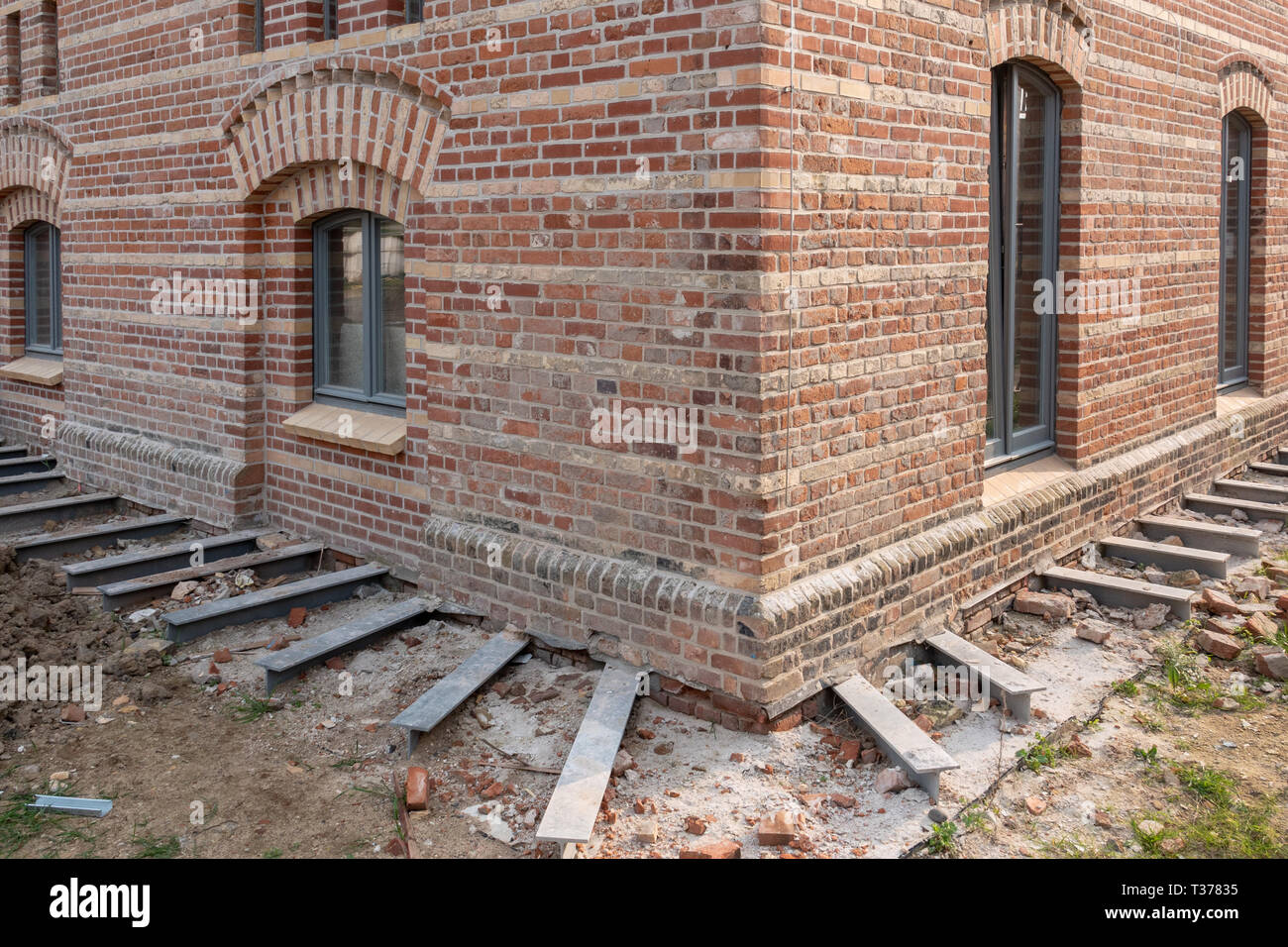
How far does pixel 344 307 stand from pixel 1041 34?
4.55 metres

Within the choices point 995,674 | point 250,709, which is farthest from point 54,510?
point 995,674

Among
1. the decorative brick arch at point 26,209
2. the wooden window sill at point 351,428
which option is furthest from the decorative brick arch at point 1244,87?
the decorative brick arch at point 26,209

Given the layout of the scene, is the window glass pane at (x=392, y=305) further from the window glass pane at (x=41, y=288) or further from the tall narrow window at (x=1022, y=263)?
the window glass pane at (x=41, y=288)

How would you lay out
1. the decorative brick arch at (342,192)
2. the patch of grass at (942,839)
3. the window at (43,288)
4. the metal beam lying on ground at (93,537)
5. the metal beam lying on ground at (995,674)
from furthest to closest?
the window at (43,288)
the metal beam lying on ground at (93,537)
the decorative brick arch at (342,192)
the metal beam lying on ground at (995,674)
the patch of grass at (942,839)

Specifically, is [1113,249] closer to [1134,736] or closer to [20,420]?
[1134,736]

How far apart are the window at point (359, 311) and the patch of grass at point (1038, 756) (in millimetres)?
3973

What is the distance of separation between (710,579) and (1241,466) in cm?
692

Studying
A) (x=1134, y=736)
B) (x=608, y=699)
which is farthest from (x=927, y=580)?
(x=608, y=699)

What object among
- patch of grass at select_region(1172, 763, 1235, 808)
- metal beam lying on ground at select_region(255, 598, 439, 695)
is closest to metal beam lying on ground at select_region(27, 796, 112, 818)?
metal beam lying on ground at select_region(255, 598, 439, 695)

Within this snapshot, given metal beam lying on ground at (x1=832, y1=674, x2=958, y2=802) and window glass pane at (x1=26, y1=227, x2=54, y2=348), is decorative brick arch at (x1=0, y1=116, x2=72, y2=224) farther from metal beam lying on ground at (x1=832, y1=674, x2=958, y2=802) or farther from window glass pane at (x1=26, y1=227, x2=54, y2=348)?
metal beam lying on ground at (x1=832, y1=674, x2=958, y2=802)

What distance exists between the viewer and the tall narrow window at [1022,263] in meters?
7.12

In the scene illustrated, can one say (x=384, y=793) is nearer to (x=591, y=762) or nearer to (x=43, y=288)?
(x=591, y=762)

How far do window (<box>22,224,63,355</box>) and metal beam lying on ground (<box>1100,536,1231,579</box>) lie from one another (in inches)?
351

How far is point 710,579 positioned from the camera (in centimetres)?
525
